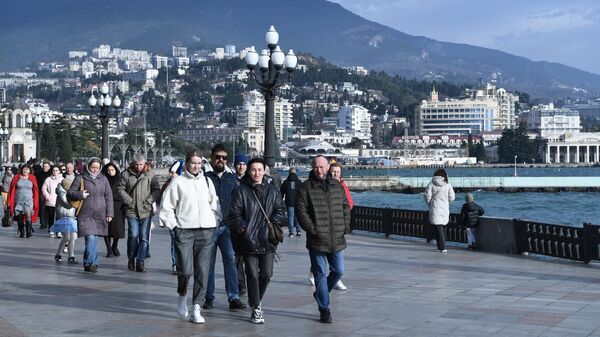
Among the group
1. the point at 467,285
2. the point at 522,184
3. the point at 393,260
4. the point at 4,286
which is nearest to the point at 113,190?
the point at 4,286

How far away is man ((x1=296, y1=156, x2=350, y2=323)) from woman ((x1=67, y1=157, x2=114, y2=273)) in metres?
4.86

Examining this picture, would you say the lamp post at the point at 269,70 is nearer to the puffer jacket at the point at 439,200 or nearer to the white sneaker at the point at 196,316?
the puffer jacket at the point at 439,200

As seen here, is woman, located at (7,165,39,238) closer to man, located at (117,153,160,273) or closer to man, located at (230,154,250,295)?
man, located at (117,153,160,273)

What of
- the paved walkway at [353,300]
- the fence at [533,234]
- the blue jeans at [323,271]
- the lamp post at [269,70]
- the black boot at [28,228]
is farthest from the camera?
the lamp post at [269,70]

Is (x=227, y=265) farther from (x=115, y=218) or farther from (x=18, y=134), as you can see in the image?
(x=18, y=134)

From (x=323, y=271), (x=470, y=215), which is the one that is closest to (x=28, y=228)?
(x=470, y=215)

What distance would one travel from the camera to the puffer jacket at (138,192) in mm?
14961

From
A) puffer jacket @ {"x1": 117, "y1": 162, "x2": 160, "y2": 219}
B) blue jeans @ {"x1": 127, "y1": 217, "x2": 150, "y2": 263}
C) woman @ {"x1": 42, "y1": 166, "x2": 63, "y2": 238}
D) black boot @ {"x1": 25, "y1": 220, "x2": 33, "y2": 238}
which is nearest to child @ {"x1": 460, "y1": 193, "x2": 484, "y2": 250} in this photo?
puffer jacket @ {"x1": 117, "y1": 162, "x2": 160, "y2": 219}

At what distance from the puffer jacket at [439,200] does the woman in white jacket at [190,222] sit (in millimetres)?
7859

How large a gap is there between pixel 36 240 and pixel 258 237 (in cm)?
1140

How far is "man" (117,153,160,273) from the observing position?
48.9 ft

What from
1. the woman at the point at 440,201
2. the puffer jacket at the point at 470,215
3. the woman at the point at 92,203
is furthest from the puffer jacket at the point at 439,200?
the woman at the point at 92,203

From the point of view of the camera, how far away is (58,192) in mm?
16047

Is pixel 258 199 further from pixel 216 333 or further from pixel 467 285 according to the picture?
pixel 467 285
